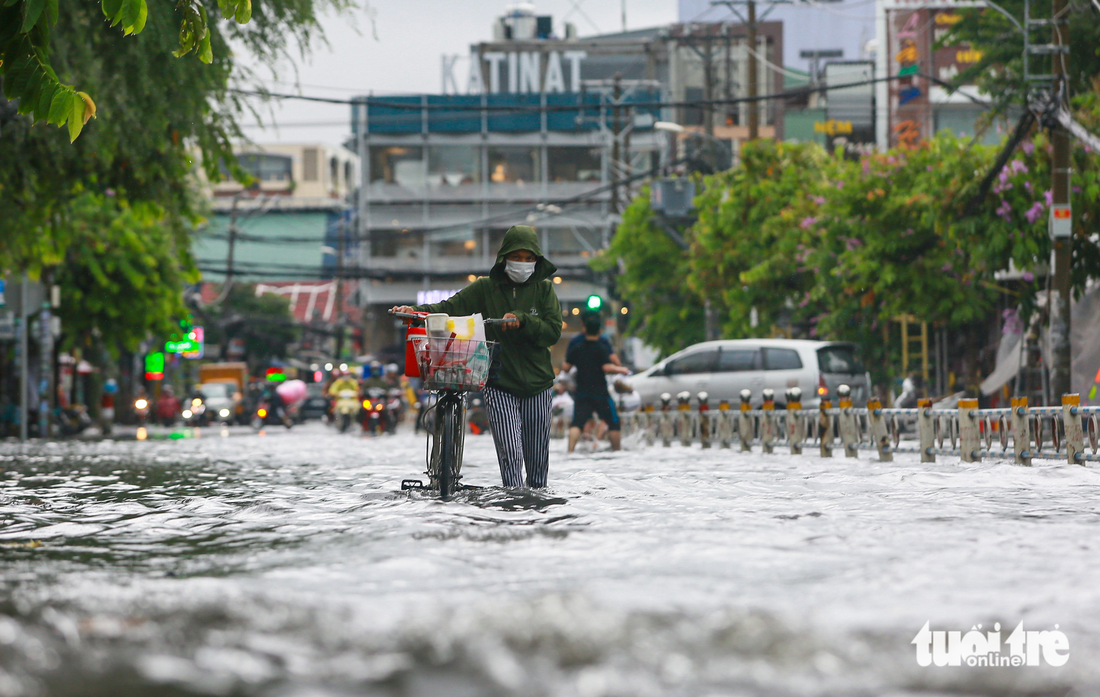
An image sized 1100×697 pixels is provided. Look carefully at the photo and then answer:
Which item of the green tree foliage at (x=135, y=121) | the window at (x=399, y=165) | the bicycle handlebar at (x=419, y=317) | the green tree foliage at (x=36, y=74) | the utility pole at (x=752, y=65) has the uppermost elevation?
the window at (x=399, y=165)

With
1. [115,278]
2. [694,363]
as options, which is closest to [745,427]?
[694,363]

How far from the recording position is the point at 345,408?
32250 mm

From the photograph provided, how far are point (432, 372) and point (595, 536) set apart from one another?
6.52 ft

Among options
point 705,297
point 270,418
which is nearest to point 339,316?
point 270,418

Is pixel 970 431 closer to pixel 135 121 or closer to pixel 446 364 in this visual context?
pixel 446 364

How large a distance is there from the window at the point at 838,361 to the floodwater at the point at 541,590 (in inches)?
543

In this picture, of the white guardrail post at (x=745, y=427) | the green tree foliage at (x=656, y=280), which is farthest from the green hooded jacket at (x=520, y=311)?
the green tree foliage at (x=656, y=280)

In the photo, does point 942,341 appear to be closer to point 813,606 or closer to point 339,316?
point 813,606

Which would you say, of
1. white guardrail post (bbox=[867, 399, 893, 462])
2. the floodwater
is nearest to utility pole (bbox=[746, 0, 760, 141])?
white guardrail post (bbox=[867, 399, 893, 462])

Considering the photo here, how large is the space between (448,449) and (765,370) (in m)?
15.8

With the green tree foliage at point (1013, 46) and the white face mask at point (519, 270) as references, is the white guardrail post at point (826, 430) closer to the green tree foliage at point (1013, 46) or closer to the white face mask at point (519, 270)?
the green tree foliage at point (1013, 46)

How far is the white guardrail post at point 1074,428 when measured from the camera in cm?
1213

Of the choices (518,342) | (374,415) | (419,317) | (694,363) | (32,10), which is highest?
(32,10)

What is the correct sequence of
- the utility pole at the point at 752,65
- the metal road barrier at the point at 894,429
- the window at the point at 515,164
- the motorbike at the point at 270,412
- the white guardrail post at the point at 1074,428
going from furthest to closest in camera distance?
the window at the point at 515,164 < the motorbike at the point at 270,412 < the utility pole at the point at 752,65 < the metal road barrier at the point at 894,429 < the white guardrail post at the point at 1074,428
